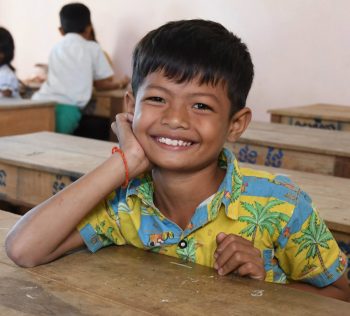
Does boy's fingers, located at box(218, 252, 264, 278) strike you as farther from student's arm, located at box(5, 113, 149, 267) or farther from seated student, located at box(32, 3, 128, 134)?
seated student, located at box(32, 3, 128, 134)

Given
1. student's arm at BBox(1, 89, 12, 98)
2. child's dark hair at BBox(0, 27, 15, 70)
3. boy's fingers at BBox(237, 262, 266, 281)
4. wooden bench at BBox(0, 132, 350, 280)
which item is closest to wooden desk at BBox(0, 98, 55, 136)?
student's arm at BBox(1, 89, 12, 98)

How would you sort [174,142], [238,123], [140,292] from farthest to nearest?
[238,123] → [174,142] → [140,292]

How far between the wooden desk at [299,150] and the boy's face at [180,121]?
168 centimetres

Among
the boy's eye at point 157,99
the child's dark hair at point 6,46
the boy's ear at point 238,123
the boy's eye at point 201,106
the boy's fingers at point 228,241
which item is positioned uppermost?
the boy's eye at point 157,99

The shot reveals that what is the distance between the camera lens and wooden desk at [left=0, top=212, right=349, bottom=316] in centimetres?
97

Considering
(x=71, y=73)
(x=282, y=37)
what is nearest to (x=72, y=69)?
(x=71, y=73)

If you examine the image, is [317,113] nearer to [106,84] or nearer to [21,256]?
[106,84]

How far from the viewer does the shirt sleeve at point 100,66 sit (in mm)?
5332

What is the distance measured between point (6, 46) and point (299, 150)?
303cm

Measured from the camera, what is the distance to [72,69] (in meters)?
5.19

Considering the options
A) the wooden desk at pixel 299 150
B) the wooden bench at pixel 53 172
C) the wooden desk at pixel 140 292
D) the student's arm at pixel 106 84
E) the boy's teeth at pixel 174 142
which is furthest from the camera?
the student's arm at pixel 106 84

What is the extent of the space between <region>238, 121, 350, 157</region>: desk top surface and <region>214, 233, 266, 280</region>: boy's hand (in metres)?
1.76

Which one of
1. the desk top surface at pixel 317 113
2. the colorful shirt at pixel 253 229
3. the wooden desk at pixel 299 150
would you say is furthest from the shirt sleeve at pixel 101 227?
the desk top surface at pixel 317 113

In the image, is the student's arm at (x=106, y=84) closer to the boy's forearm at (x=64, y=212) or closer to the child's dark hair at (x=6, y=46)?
the child's dark hair at (x=6, y=46)
